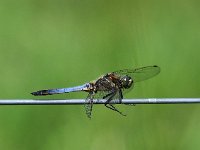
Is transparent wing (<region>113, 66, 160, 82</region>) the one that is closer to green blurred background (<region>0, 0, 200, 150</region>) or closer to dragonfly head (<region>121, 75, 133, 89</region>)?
dragonfly head (<region>121, 75, 133, 89</region>)

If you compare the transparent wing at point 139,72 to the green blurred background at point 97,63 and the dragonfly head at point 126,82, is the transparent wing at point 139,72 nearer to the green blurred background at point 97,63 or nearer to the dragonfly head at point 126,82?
the dragonfly head at point 126,82

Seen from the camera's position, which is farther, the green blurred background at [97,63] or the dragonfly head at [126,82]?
the green blurred background at [97,63]

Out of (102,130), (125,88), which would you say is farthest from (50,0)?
(125,88)

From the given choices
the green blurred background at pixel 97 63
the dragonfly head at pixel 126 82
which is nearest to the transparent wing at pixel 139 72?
the dragonfly head at pixel 126 82

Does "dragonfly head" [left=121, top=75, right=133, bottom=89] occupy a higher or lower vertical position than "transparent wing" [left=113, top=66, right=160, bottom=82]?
lower

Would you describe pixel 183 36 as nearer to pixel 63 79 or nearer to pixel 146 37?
pixel 146 37

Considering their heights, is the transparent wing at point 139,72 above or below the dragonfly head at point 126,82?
above

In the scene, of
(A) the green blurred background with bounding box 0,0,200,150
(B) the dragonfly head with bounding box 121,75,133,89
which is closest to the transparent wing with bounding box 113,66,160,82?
(B) the dragonfly head with bounding box 121,75,133,89

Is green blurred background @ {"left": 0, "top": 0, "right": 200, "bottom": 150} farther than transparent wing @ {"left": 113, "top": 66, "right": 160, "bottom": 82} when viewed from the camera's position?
Yes
